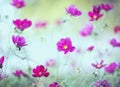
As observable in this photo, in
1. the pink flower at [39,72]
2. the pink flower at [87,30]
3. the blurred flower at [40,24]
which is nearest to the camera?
the pink flower at [39,72]

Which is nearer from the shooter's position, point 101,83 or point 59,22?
point 101,83

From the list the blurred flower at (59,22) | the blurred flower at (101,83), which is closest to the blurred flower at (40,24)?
the blurred flower at (59,22)

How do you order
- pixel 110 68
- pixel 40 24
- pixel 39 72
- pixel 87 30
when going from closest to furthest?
pixel 39 72
pixel 110 68
pixel 87 30
pixel 40 24

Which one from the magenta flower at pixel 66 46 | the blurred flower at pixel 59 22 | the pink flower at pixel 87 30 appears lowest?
the magenta flower at pixel 66 46

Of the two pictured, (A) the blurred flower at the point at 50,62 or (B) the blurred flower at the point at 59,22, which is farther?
(B) the blurred flower at the point at 59,22

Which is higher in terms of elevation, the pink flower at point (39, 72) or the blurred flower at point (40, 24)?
the blurred flower at point (40, 24)

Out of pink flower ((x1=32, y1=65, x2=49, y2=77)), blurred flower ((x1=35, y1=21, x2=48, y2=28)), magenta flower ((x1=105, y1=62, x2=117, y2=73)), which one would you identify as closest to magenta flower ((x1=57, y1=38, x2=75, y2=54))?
pink flower ((x1=32, y1=65, x2=49, y2=77))

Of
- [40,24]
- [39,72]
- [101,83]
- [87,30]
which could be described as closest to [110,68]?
[101,83]

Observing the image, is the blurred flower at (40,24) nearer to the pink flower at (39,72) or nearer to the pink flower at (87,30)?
the pink flower at (87,30)

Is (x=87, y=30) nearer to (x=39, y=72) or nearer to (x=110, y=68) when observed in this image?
(x=110, y=68)

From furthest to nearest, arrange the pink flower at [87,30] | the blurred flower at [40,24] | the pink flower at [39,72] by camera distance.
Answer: the blurred flower at [40,24] < the pink flower at [87,30] < the pink flower at [39,72]

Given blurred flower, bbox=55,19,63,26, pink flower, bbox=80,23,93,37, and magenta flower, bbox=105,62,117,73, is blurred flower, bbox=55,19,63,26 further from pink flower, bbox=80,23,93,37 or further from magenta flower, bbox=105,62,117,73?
magenta flower, bbox=105,62,117,73

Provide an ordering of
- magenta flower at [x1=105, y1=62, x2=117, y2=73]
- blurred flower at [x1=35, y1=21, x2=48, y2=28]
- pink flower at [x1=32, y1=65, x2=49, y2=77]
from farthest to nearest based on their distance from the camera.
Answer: blurred flower at [x1=35, y1=21, x2=48, y2=28], magenta flower at [x1=105, y1=62, x2=117, y2=73], pink flower at [x1=32, y1=65, x2=49, y2=77]
